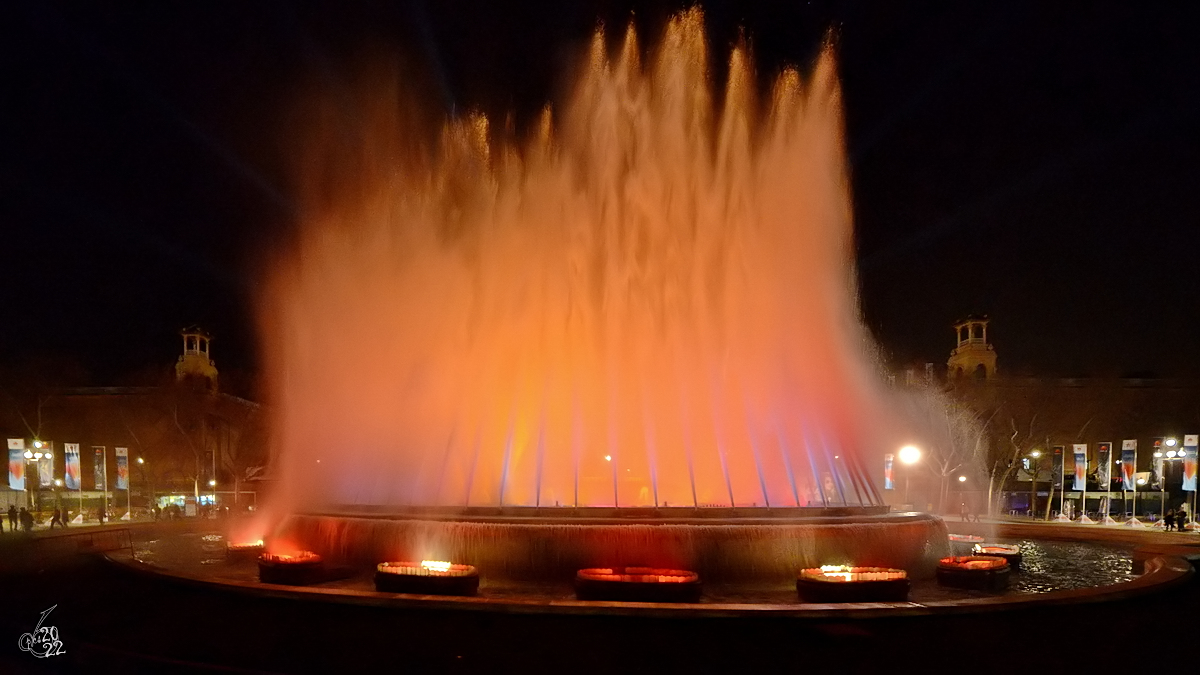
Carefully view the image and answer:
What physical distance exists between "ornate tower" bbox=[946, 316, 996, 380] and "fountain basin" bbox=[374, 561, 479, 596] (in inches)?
2431

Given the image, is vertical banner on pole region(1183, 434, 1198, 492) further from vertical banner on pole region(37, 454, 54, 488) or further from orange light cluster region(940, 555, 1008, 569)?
vertical banner on pole region(37, 454, 54, 488)

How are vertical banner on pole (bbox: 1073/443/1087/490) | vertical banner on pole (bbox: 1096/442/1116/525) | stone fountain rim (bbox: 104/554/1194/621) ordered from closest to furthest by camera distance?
1. stone fountain rim (bbox: 104/554/1194/621)
2. vertical banner on pole (bbox: 1096/442/1116/525)
3. vertical banner on pole (bbox: 1073/443/1087/490)

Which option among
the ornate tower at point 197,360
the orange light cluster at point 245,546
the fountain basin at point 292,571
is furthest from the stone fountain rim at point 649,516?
the ornate tower at point 197,360

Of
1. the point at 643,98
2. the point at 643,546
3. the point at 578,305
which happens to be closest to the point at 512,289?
the point at 578,305

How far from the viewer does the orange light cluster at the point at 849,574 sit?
33.7 feet

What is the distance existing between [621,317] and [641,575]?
860cm

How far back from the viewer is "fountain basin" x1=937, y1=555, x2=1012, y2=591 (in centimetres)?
1148

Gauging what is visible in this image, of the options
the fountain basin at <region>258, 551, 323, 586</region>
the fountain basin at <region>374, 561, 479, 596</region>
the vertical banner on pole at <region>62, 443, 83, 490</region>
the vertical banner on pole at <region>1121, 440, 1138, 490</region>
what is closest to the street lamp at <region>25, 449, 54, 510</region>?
the vertical banner on pole at <region>62, 443, 83, 490</region>

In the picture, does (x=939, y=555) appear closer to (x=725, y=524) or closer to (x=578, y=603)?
(x=725, y=524)

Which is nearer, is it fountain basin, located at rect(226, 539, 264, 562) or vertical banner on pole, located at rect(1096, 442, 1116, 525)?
fountain basin, located at rect(226, 539, 264, 562)

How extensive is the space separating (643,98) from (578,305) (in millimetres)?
5292

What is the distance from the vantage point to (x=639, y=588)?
1000 centimetres

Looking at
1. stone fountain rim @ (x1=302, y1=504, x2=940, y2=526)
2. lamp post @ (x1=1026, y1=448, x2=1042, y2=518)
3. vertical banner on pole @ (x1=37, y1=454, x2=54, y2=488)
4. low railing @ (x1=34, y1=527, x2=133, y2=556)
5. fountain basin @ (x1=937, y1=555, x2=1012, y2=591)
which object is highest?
stone fountain rim @ (x1=302, y1=504, x2=940, y2=526)

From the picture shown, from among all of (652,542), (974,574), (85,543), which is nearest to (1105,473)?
(974,574)
